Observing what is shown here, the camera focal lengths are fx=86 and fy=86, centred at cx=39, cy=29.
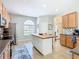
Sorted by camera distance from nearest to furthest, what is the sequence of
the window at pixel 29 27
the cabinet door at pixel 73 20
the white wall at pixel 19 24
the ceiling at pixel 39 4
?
the ceiling at pixel 39 4 < the cabinet door at pixel 73 20 < the white wall at pixel 19 24 < the window at pixel 29 27

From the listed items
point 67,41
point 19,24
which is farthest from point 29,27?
point 67,41

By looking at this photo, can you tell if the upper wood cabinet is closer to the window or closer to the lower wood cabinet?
the lower wood cabinet

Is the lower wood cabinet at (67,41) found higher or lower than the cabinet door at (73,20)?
lower

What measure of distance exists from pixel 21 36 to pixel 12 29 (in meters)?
2.11

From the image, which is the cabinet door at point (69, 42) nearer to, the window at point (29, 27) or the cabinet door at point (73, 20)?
the cabinet door at point (73, 20)

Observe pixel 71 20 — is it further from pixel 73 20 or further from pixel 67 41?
pixel 67 41

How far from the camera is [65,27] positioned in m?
6.68

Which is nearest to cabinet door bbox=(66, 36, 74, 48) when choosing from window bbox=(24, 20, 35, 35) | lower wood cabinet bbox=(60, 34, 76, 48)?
lower wood cabinet bbox=(60, 34, 76, 48)

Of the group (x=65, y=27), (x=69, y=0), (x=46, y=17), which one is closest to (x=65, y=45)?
(x=65, y=27)

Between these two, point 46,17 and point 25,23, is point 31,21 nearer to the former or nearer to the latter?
point 25,23

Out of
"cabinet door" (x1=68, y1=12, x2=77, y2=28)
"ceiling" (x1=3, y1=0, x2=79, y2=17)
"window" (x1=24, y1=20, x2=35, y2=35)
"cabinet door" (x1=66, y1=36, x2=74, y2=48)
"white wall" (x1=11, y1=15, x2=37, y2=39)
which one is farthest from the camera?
"window" (x1=24, y1=20, x2=35, y2=35)

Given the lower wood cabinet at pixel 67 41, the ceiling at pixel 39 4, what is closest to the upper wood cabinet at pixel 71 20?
the ceiling at pixel 39 4

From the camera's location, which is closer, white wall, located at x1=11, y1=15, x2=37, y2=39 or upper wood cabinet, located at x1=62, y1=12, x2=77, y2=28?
upper wood cabinet, located at x1=62, y1=12, x2=77, y2=28

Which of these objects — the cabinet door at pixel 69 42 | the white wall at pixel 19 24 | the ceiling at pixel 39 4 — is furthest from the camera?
the white wall at pixel 19 24
